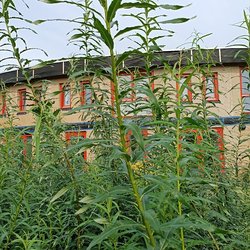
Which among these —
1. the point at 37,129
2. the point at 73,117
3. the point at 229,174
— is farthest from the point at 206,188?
the point at 73,117

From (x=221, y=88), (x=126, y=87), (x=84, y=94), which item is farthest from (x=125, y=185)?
(x=221, y=88)

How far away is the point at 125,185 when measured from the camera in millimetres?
2629

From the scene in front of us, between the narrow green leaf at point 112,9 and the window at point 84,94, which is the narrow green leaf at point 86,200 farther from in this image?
the window at point 84,94

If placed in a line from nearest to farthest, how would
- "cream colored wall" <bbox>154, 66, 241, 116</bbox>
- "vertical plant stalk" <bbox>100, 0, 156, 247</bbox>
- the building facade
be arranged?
"vertical plant stalk" <bbox>100, 0, 156, 247</bbox> → the building facade → "cream colored wall" <bbox>154, 66, 241, 116</bbox>

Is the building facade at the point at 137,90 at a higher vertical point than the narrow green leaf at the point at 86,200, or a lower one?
higher

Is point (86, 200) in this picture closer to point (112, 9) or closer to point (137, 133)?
point (137, 133)

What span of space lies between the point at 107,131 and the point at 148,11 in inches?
42.9

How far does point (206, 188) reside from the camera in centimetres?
283

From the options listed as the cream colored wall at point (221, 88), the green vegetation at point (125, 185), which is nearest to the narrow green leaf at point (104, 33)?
the green vegetation at point (125, 185)

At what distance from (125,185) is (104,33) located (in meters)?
1.33

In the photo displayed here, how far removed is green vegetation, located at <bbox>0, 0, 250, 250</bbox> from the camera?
1688mm

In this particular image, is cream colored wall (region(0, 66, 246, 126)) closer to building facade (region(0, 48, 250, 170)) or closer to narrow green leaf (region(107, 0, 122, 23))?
building facade (region(0, 48, 250, 170))

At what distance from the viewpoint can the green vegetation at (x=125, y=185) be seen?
1688 mm

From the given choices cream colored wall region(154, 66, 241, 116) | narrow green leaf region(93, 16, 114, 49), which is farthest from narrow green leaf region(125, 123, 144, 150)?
cream colored wall region(154, 66, 241, 116)
